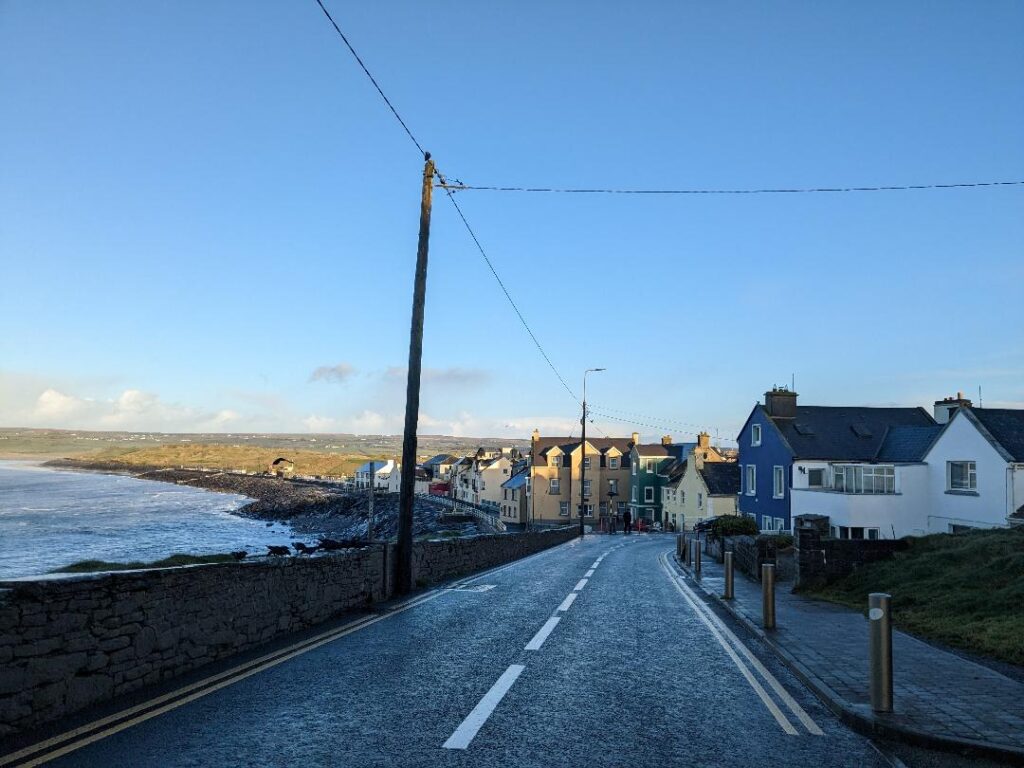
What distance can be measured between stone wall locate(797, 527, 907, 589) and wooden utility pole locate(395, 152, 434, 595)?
9121mm

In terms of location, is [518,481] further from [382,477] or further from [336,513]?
[382,477]

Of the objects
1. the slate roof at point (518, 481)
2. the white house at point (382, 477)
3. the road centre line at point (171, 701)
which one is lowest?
the white house at point (382, 477)

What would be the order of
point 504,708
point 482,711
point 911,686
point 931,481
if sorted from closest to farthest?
point 482,711
point 504,708
point 911,686
point 931,481

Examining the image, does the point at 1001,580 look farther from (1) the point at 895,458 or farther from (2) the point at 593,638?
(1) the point at 895,458

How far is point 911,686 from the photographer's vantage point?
8.40 meters

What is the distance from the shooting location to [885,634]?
299 inches

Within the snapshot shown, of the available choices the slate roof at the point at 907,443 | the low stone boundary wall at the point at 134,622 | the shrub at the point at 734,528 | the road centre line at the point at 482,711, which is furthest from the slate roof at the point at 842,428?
the road centre line at the point at 482,711

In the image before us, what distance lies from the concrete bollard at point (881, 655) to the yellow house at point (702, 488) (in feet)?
167

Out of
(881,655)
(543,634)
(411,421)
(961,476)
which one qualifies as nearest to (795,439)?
(961,476)

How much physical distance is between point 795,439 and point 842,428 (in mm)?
3590

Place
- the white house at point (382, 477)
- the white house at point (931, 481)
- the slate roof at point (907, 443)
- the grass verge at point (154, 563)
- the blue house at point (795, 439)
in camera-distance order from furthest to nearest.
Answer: the white house at point (382, 477)
the blue house at point (795, 439)
the slate roof at point (907, 443)
the white house at point (931, 481)
the grass verge at point (154, 563)

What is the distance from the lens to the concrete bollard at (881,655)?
732 cm

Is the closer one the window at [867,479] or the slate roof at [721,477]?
the window at [867,479]

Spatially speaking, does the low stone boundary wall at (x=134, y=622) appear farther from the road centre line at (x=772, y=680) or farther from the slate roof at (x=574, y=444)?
the slate roof at (x=574, y=444)
